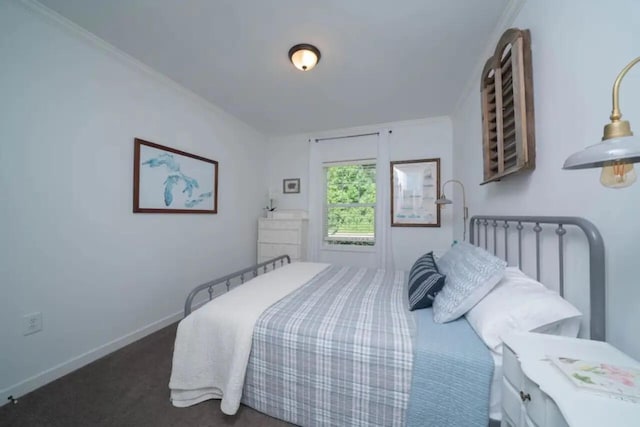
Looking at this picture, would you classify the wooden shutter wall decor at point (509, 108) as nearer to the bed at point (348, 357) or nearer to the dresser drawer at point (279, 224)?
the bed at point (348, 357)

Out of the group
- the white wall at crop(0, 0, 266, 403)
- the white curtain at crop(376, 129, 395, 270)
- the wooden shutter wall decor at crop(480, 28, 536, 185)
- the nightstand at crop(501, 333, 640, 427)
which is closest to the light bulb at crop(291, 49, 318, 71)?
the wooden shutter wall decor at crop(480, 28, 536, 185)

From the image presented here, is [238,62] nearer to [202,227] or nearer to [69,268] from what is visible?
[202,227]

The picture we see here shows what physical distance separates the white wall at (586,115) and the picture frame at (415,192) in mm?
1780

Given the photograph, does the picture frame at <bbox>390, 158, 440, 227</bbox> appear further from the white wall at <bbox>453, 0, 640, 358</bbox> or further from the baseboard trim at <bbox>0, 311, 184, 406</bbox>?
the baseboard trim at <bbox>0, 311, 184, 406</bbox>

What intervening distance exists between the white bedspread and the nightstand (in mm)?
1122

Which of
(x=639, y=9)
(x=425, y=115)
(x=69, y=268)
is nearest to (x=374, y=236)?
(x=425, y=115)

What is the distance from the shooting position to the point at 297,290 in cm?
174

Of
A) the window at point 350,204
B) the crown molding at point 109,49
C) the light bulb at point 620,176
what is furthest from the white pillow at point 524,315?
the crown molding at point 109,49

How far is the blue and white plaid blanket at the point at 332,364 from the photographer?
3.50 feet

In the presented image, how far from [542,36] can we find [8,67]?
10.2 feet

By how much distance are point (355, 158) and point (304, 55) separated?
193 centimetres

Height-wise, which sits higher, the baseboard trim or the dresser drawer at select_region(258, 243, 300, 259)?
the dresser drawer at select_region(258, 243, 300, 259)

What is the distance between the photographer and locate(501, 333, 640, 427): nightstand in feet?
1.73

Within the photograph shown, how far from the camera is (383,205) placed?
343 cm
